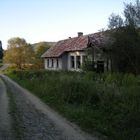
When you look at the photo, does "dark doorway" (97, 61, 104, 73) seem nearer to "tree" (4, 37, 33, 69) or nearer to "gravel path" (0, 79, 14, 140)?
"gravel path" (0, 79, 14, 140)

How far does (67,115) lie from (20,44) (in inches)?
2412

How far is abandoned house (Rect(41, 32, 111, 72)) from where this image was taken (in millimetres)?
30219

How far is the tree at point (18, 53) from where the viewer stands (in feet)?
232

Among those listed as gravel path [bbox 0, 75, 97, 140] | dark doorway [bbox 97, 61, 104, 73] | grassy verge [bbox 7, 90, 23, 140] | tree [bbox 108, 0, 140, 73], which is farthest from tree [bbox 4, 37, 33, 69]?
gravel path [bbox 0, 75, 97, 140]

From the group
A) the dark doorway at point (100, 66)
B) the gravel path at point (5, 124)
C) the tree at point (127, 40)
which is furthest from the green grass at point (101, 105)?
the dark doorway at point (100, 66)

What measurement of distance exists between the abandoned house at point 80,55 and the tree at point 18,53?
16.9 m

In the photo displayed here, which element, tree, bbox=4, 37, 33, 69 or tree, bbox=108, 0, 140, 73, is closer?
tree, bbox=108, 0, 140, 73

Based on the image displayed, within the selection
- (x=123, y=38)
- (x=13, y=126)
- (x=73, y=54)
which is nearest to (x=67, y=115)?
(x=13, y=126)

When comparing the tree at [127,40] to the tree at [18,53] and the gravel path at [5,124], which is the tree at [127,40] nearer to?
the gravel path at [5,124]

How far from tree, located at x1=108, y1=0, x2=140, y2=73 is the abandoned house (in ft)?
7.06

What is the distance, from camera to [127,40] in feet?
82.0

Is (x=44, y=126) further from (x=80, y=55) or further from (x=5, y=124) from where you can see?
(x=80, y=55)

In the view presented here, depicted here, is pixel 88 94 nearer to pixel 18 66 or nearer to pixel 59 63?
pixel 59 63

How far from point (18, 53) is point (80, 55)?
33988 mm
